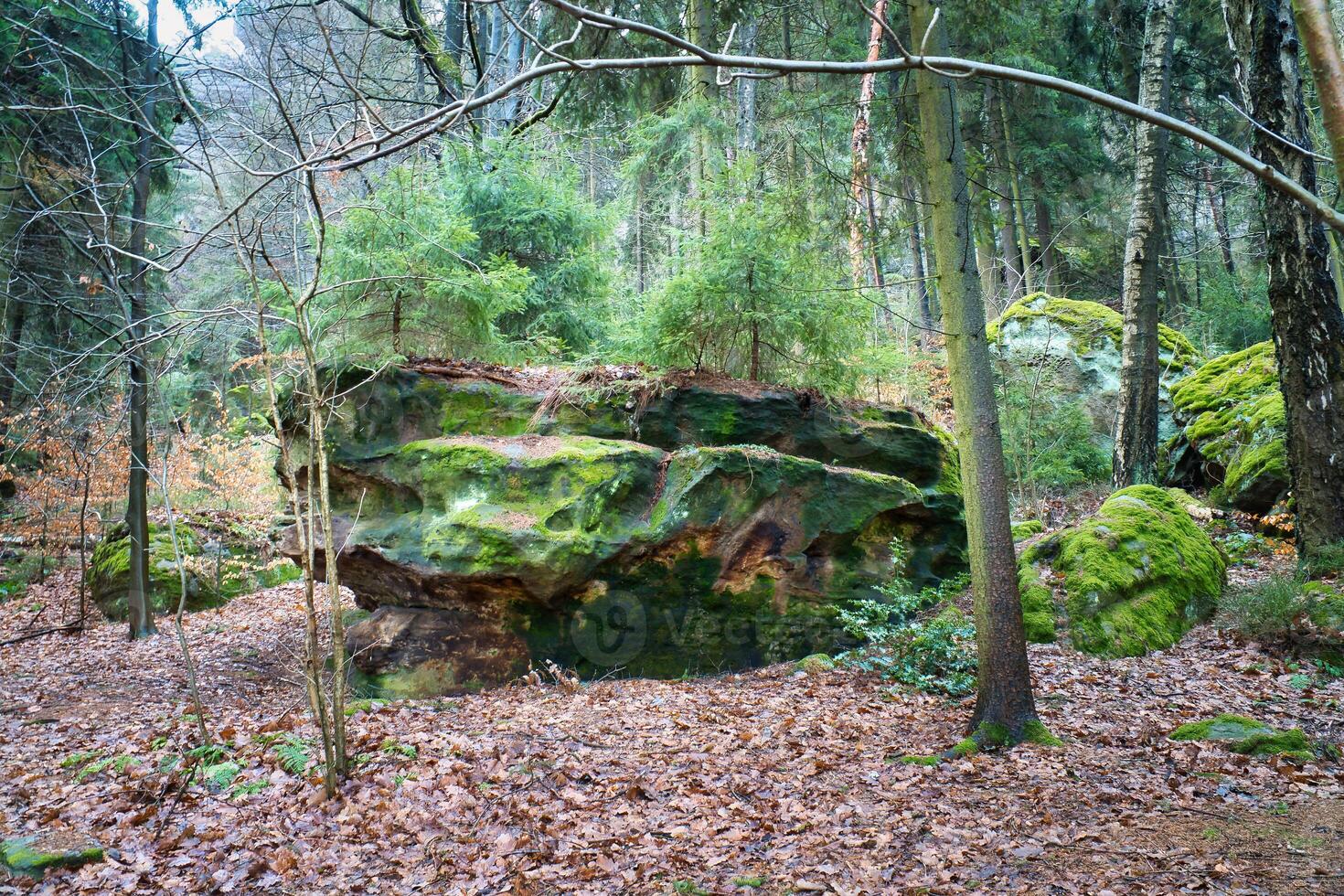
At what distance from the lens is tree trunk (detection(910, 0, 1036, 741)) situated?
532 centimetres

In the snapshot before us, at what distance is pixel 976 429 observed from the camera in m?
5.37

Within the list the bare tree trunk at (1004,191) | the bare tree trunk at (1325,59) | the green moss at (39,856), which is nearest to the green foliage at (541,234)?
the green moss at (39,856)

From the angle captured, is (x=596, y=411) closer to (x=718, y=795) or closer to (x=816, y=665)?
(x=816, y=665)

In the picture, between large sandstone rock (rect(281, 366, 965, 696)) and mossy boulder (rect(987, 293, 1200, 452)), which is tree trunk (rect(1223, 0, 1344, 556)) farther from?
mossy boulder (rect(987, 293, 1200, 452))

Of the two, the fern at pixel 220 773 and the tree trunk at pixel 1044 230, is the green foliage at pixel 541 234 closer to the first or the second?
the fern at pixel 220 773

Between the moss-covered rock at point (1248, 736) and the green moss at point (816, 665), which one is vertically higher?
the green moss at point (816, 665)

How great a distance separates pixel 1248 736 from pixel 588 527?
5446 mm

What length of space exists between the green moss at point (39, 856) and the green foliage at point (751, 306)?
7.03 metres

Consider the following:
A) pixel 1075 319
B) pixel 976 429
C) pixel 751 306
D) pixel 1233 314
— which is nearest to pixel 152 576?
pixel 751 306

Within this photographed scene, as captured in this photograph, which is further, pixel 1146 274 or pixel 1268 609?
pixel 1146 274

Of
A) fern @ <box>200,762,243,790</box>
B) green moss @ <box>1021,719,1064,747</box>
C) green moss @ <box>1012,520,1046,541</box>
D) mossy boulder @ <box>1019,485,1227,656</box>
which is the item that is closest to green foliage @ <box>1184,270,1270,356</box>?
green moss @ <box>1012,520,1046,541</box>

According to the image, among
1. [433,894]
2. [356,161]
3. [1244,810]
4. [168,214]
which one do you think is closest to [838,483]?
[1244,810]

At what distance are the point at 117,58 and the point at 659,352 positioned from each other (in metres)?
9.19

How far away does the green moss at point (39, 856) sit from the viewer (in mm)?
3928
